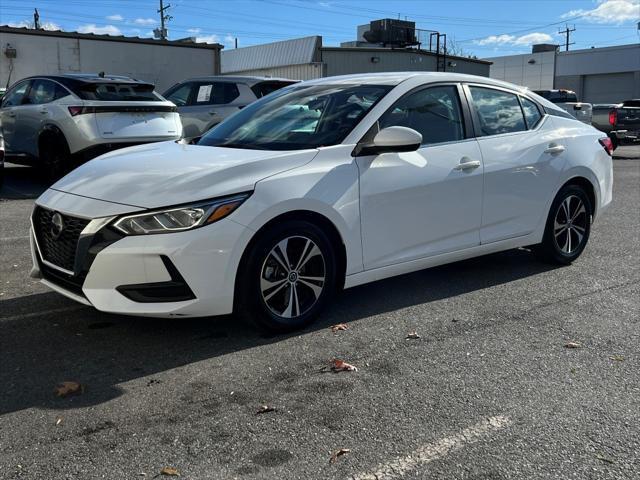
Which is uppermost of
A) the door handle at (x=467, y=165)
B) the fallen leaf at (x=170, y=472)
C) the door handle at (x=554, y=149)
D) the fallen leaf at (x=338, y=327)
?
the door handle at (x=554, y=149)

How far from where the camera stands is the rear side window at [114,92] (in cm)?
981

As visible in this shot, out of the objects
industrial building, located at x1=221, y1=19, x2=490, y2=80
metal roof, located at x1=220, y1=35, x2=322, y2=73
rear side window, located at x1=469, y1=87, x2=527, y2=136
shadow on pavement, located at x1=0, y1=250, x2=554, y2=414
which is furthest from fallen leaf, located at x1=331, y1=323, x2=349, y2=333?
metal roof, located at x1=220, y1=35, x2=322, y2=73

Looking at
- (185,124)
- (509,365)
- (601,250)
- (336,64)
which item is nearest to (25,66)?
(185,124)

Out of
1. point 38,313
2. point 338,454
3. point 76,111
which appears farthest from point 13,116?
point 338,454

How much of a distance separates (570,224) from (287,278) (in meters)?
3.14

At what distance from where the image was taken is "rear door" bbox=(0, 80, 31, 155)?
10.9 metres

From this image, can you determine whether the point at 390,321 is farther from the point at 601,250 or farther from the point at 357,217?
the point at 601,250

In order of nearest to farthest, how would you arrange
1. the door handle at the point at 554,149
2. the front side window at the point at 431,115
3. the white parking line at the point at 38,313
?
1. the white parking line at the point at 38,313
2. the front side window at the point at 431,115
3. the door handle at the point at 554,149

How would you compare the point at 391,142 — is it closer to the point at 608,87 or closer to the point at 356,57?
the point at 356,57

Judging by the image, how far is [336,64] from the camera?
31250 millimetres

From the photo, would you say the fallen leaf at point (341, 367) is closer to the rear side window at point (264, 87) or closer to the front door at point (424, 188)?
the front door at point (424, 188)

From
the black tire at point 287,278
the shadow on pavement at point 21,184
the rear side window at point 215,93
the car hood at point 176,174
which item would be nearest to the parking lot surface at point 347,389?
the black tire at point 287,278

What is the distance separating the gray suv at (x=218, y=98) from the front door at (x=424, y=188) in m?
7.24

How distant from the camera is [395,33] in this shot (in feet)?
116
